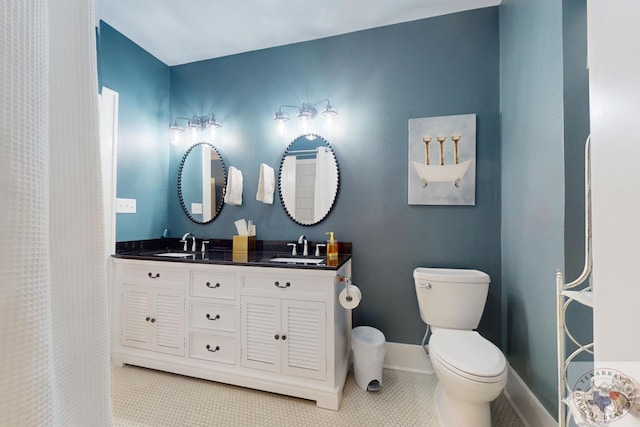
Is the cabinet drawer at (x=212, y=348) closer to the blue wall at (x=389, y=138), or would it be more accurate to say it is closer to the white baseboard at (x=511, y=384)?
the blue wall at (x=389, y=138)

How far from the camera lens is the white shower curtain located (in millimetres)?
281

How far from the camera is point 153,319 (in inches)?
75.2

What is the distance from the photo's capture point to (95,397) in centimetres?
42

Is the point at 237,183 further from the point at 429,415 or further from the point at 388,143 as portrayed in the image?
the point at 429,415

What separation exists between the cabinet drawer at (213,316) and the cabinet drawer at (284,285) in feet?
0.69

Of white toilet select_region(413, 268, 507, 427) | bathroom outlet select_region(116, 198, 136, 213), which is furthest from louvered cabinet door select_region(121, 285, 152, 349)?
white toilet select_region(413, 268, 507, 427)

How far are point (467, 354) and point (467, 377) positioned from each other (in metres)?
0.14

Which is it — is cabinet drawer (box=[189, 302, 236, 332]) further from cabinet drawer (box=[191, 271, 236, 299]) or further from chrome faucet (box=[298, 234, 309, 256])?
chrome faucet (box=[298, 234, 309, 256])

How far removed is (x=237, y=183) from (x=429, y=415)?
2.17 meters

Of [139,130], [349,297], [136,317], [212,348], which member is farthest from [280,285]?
[139,130]

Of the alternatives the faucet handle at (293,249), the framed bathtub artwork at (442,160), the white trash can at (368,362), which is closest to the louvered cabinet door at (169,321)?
the faucet handle at (293,249)

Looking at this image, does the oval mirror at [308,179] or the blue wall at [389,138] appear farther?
the oval mirror at [308,179]

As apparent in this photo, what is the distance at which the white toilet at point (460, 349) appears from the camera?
1216mm

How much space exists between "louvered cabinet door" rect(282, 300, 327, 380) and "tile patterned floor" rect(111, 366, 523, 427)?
206 mm
